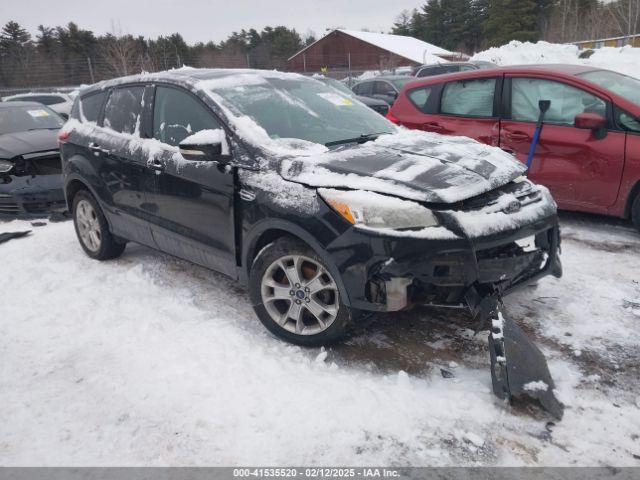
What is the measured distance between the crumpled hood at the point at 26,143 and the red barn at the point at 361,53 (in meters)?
39.1

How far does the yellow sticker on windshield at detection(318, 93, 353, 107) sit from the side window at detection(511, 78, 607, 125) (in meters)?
2.12

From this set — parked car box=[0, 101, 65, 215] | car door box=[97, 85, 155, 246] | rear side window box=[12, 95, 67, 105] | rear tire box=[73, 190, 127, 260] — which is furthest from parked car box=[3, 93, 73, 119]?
car door box=[97, 85, 155, 246]

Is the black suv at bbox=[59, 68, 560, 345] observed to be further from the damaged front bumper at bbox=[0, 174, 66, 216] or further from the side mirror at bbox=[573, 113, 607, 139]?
the damaged front bumper at bbox=[0, 174, 66, 216]

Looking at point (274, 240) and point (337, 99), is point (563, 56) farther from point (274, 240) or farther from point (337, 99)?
point (274, 240)

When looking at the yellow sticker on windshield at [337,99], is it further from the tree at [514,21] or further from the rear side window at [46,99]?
the tree at [514,21]

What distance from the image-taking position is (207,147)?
3.28 meters

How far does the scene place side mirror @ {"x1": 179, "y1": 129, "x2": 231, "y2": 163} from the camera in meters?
3.28

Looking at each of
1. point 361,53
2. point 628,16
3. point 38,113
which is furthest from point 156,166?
point 361,53

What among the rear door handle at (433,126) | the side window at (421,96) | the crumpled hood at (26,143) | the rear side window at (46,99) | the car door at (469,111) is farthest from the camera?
the rear side window at (46,99)

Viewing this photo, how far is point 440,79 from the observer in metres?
6.06

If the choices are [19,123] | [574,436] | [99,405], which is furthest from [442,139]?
[19,123]

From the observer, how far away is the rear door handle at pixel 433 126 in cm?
595

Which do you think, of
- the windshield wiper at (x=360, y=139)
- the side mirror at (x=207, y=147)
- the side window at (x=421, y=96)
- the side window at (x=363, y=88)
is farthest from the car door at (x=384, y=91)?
the side mirror at (x=207, y=147)

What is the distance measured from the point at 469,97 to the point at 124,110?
3.74 metres
